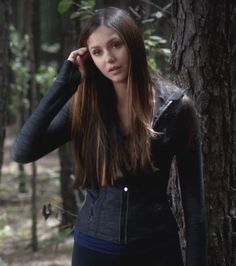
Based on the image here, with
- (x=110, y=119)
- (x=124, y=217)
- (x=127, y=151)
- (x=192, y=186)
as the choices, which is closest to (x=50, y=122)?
(x=110, y=119)

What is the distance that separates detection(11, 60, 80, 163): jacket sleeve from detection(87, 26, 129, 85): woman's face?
0.15m

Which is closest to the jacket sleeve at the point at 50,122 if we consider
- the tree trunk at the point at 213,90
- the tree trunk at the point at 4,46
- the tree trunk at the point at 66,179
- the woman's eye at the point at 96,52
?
the woman's eye at the point at 96,52

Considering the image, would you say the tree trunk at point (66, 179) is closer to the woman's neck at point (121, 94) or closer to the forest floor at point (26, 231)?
the forest floor at point (26, 231)

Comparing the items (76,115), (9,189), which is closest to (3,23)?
(76,115)

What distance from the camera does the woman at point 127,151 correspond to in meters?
2.30

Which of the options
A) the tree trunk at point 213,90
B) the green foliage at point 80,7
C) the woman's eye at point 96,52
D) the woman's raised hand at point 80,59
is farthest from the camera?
the green foliage at point 80,7

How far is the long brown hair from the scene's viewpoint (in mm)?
2314

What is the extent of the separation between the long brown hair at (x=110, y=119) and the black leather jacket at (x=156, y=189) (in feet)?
0.17

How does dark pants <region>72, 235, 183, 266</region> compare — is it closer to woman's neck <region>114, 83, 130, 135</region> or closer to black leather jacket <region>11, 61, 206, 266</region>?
black leather jacket <region>11, 61, 206, 266</region>

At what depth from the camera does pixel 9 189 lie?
45.1ft

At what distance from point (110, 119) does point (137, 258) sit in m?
0.55

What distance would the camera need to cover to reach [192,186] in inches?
93.1

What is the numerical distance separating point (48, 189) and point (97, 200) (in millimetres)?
11688

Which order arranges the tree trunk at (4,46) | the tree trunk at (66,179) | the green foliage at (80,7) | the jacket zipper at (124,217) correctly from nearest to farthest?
the jacket zipper at (124,217), the green foliage at (80,7), the tree trunk at (4,46), the tree trunk at (66,179)
